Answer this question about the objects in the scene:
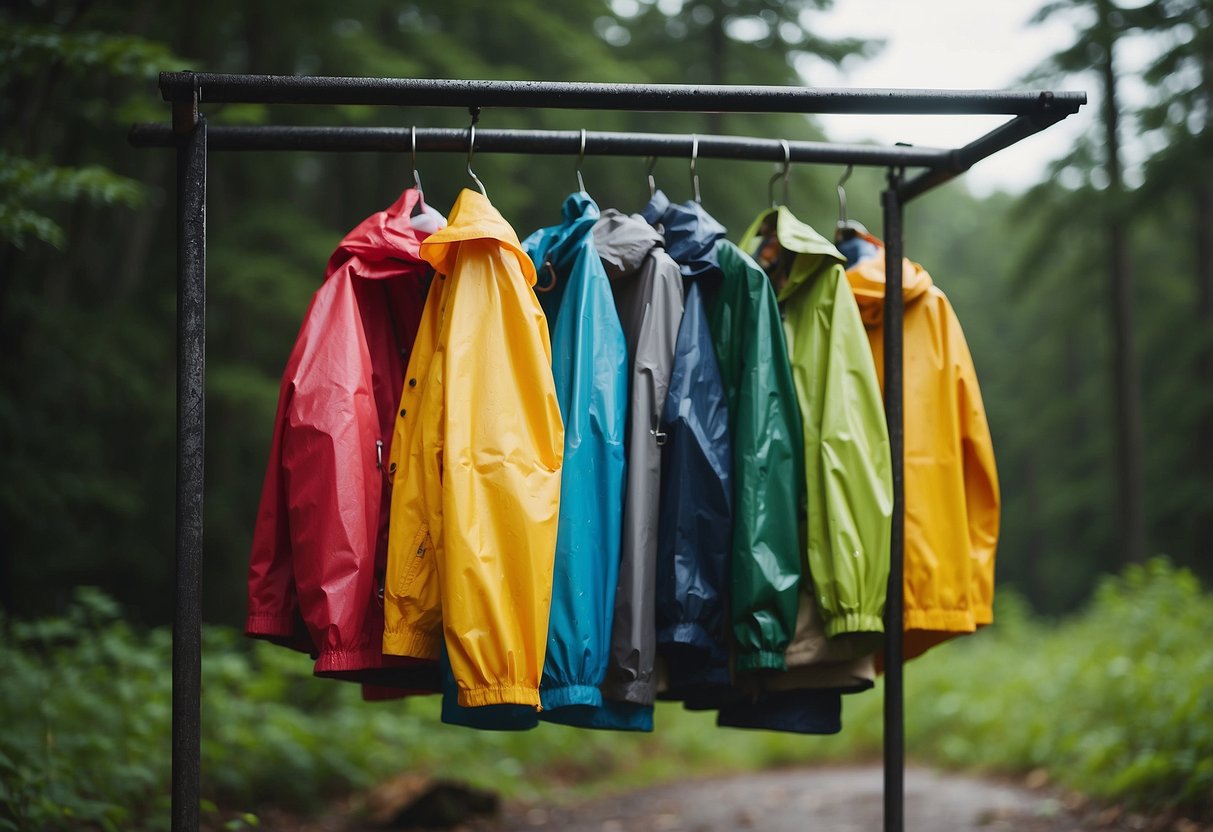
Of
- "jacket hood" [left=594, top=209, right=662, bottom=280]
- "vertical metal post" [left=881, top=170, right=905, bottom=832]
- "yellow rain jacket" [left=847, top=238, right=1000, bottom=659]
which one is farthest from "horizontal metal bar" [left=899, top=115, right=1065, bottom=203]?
"jacket hood" [left=594, top=209, right=662, bottom=280]

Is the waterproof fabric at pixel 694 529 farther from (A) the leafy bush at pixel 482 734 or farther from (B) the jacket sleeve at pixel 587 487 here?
(A) the leafy bush at pixel 482 734

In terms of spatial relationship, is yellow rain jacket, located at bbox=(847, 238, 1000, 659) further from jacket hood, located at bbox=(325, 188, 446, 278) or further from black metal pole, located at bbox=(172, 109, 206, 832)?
black metal pole, located at bbox=(172, 109, 206, 832)

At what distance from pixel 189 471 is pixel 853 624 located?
5.73 feet

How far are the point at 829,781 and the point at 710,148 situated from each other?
5.79 meters

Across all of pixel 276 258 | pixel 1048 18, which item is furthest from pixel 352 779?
pixel 1048 18

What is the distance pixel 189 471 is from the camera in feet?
7.76

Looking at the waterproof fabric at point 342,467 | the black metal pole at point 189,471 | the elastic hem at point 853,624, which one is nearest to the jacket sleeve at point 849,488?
the elastic hem at point 853,624

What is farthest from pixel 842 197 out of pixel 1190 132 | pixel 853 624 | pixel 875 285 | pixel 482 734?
pixel 1190 132

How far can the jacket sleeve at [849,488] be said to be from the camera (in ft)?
8.64

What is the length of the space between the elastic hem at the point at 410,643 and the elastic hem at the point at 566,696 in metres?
0.30

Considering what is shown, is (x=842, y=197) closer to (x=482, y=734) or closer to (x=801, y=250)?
(x=801, y=250)

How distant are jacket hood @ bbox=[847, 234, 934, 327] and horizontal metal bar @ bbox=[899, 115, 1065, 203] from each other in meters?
0.23

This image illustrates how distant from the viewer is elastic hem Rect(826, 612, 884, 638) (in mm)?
2611

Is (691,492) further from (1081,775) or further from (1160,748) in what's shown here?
(1081,775)
